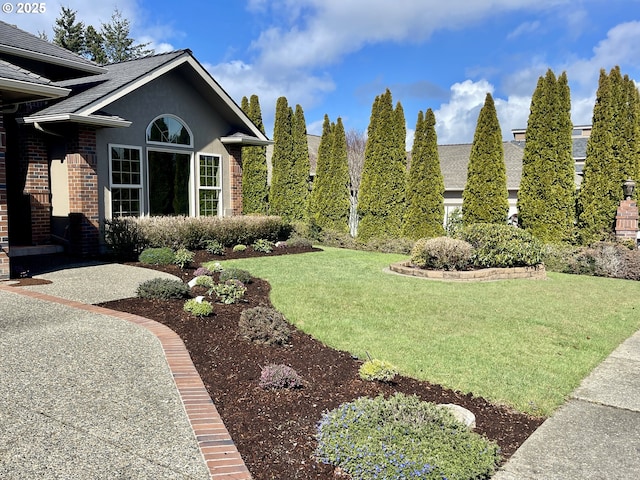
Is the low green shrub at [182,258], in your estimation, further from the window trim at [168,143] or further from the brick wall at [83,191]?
the window trim at [168,143]

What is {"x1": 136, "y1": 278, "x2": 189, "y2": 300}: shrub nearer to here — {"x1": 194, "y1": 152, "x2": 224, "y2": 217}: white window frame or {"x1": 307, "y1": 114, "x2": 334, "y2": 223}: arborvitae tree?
{"x1": 194, "y1": 152, "x2": 224, "y2": 217}: white window frame

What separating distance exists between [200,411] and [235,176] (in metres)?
12.8

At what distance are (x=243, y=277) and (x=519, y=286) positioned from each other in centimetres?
581

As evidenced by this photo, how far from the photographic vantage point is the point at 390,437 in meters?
3.37

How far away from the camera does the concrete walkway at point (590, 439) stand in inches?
133

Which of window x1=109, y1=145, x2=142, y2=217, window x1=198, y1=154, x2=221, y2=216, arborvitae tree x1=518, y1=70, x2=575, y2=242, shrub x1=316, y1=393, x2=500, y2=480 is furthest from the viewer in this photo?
window x1=198, y1=154, x2=221, y2=216

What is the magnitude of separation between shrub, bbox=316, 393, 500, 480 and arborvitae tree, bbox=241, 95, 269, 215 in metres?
18.5

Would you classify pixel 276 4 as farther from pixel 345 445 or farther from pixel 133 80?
pixel 345 445

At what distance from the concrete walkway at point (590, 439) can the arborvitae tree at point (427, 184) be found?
11588 millimetres

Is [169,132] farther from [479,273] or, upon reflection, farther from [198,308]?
[479,273]

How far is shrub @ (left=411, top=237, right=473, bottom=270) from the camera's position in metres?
11.6

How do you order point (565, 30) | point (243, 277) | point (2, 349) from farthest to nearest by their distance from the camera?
point (565, 30) < point (243, 277) < point (2, 349)

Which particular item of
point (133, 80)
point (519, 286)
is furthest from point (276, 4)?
point (519, 286)

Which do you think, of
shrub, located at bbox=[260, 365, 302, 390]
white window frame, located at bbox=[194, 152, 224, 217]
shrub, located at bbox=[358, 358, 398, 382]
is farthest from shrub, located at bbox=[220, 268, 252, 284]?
white window frame, located at bbox=[194, 152, 224, 217]
